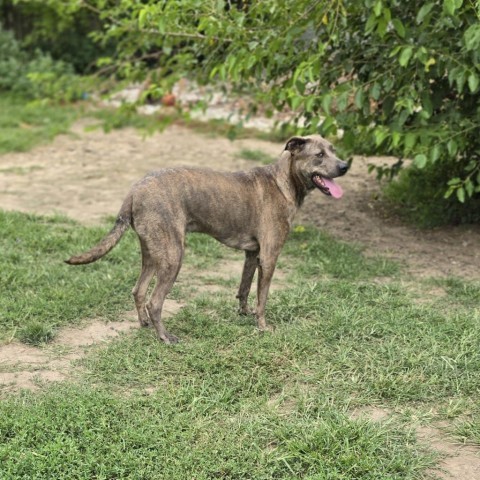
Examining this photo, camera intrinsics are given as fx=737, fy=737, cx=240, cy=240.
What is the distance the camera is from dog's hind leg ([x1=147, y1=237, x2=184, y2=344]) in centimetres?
487

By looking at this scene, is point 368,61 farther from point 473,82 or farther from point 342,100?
point 473,82

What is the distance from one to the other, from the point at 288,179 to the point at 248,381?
159 centimetres

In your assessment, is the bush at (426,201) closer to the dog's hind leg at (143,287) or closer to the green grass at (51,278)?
the green grass at (51,278)

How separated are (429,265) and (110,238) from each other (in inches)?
129

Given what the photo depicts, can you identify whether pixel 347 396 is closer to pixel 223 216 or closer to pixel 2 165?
pixel 223 216

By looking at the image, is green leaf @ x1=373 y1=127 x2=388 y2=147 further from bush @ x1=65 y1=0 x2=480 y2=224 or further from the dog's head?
the dog's head

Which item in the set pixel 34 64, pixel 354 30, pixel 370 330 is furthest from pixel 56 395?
pixel 34 64

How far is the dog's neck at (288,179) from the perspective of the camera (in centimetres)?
532

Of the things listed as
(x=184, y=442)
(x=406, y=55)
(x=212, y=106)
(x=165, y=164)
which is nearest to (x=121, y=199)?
(x=165, y=164)

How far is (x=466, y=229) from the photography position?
25.0 ft

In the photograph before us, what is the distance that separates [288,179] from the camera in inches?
210

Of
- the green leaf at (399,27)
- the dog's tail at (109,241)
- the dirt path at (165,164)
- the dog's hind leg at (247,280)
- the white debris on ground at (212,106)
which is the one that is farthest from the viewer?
the white debris on ground at (212,106)

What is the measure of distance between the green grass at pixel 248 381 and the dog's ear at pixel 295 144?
1206 mm

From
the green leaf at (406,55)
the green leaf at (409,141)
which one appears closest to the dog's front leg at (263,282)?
the green leaf at (409,141)
